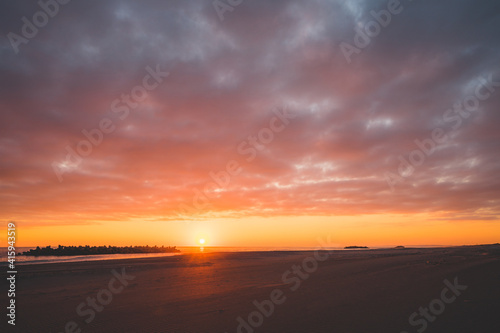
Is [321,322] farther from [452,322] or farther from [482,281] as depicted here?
[482,281]

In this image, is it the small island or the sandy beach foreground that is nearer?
the sandy beach foreground

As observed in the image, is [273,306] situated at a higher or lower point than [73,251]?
higher

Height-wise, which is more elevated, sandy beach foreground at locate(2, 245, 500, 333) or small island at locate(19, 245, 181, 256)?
sandy beach foreground at locate(2, 245, 500, 333)

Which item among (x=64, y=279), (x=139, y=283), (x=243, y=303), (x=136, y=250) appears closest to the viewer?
(x=243, y=303)

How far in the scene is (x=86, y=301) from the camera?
12008 mm

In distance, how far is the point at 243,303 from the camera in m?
11.0

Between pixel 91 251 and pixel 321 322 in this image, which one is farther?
pixel 91 251

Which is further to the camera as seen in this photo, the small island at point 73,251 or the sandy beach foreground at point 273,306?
the small island at point 73,251

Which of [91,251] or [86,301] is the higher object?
[86,301]

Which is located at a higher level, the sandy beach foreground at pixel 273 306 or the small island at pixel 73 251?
the sandy beach foreground at pixel 273 306

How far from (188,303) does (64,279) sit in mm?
12509

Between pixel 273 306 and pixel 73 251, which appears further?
pixel 73 251

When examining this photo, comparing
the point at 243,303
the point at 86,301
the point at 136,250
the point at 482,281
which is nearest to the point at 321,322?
the point at 243,303

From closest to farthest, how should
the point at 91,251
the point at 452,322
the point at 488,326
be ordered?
the point at 488,326, the point at 452,322, the point at 91,251
